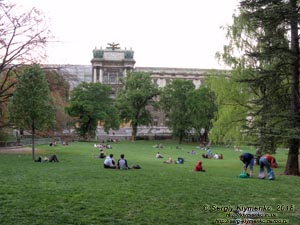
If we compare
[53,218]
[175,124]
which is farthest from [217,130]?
[175,124]

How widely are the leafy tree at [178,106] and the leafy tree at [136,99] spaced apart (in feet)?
9.76

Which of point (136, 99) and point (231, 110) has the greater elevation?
point (136, 99)

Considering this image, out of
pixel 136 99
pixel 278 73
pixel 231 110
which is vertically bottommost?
pixel 231 110

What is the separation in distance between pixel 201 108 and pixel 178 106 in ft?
16.0

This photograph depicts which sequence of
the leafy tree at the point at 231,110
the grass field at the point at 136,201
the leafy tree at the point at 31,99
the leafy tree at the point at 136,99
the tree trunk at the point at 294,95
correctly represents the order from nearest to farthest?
the grass field at the point at 136,201
the tree trunk at the point at 294,95
the leafy tree at the point at 31,99
the leafy tree at the point at 231,110
the leafy tree at the point at 136,99

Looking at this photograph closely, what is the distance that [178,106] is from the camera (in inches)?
2389

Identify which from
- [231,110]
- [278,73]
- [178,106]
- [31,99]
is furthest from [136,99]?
[278,73]

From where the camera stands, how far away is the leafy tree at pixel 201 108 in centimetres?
5669

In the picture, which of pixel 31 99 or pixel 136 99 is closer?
pixel 31 99

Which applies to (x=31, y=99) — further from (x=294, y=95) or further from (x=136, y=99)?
(x=136, y=99)

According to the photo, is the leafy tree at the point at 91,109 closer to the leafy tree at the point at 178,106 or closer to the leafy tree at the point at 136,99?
the leafy tree at the point at 136,99

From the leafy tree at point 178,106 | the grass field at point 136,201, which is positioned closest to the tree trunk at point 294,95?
the grass field at point 136,201

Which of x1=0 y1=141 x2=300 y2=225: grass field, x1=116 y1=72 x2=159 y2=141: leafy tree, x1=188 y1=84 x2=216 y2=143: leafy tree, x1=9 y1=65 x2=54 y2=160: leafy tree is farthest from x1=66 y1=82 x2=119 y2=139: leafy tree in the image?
x1=0 y1=141 x2=300 y2=225: grass field

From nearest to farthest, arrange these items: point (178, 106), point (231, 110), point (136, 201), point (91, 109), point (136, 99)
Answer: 1. point (136, 201)
2. point (231, 110)
3. point (91, 109)
4. point (178, 106)
5. point (136, 99)
